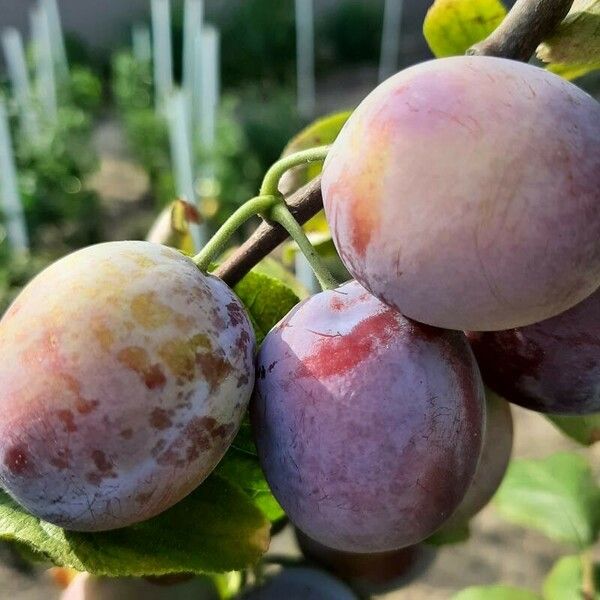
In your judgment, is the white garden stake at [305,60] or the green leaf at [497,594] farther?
the white garden stake at [305,60]

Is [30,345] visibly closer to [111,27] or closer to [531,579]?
[531,579]

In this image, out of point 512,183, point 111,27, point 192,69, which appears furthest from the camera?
point 111,27

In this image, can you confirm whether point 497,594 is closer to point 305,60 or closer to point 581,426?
point 581,426

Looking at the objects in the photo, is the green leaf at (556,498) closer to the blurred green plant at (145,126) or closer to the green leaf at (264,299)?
the green leaf at (264,299)

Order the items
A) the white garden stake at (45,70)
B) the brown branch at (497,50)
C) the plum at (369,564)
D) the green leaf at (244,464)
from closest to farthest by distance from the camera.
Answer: the brown branch at (497,50)
the green leaf at (244,464)
the plum at (369,564)
the white garden stake at (45,70)

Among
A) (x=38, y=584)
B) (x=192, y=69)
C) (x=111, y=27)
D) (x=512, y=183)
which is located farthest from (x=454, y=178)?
(x=111, y=27)

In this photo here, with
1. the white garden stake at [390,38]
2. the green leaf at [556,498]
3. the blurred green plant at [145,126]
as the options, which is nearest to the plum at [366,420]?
the green leaf at [556,498]

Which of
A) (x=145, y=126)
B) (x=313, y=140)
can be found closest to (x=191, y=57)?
(x=145, y=126)

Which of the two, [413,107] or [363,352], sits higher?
[413,107]
